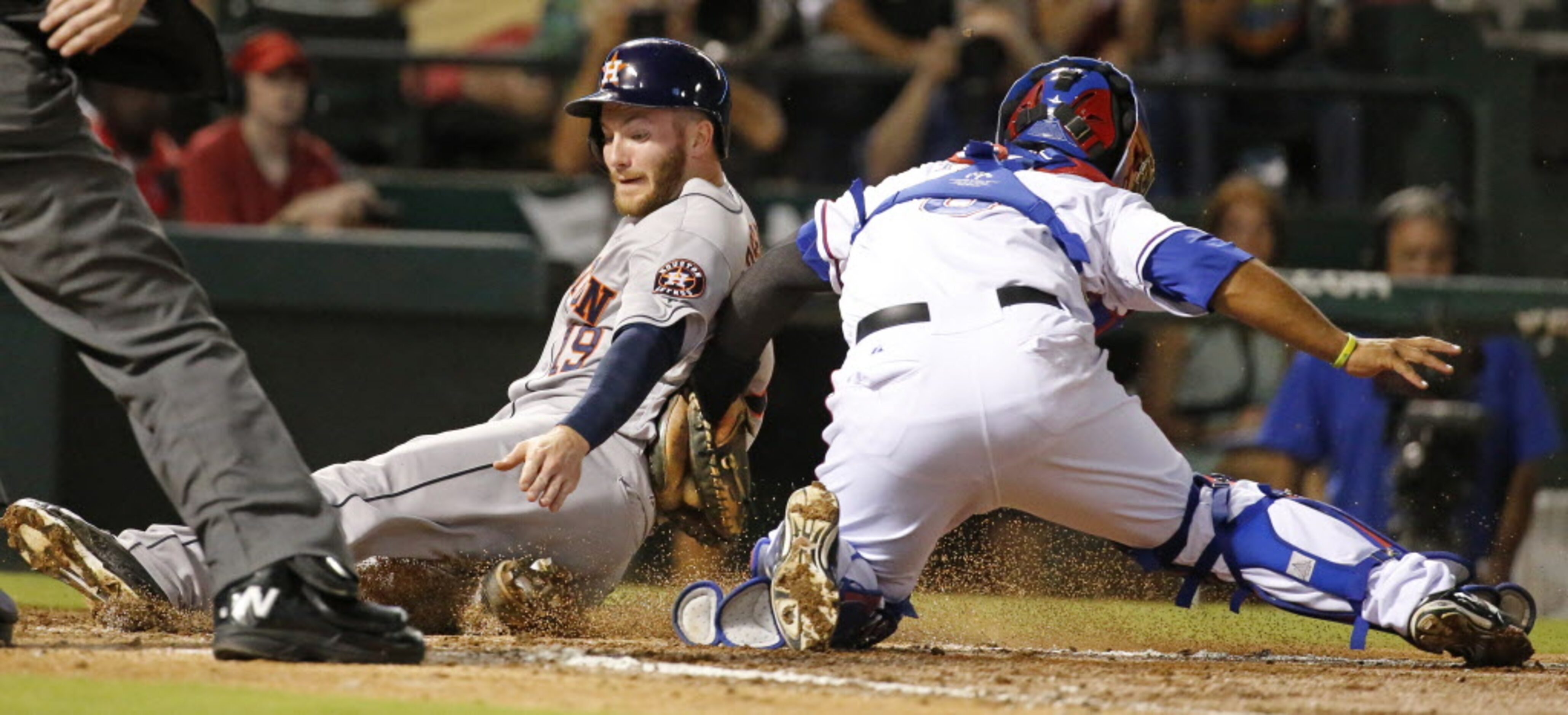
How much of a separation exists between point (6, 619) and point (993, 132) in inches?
205

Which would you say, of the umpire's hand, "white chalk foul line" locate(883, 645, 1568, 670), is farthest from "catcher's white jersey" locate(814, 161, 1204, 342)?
the umpire's hand

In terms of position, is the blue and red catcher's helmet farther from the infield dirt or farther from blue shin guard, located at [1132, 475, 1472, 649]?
the infield dirt

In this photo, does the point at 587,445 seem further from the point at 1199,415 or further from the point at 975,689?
the point at 1199,415

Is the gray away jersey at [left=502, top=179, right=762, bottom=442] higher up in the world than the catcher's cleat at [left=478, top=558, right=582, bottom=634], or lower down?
higher up

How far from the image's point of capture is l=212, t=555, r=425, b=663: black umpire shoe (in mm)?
2906

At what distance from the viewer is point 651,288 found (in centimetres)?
403

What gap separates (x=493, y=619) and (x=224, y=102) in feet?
4.04

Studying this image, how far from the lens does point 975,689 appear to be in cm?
314

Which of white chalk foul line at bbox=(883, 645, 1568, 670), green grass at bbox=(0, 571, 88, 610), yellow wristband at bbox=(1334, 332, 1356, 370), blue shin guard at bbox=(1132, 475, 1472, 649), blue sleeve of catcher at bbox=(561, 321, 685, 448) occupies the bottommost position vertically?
green grass at bbox=(0, 571, 88, 610)

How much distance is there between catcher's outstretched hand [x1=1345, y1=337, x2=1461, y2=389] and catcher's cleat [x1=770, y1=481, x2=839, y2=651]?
993mm

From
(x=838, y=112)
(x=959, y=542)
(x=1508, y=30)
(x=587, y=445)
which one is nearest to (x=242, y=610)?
(x=587, y=445)

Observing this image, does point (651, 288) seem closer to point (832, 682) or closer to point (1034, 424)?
point (1034, 424)

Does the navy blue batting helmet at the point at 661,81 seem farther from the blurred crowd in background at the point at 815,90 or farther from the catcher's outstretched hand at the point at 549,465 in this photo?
the blurred crowd in background at the point at 815,90

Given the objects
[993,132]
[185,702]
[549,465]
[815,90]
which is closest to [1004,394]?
[549,465]
